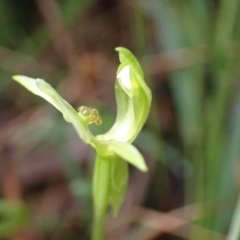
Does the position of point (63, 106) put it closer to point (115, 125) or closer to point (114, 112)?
point (115, 125)

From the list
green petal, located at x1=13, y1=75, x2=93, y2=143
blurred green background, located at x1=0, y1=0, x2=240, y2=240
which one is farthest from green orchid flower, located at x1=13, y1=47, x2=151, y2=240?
A: blurred green background, located at x1=0, y1=0, x2=240, y2=240

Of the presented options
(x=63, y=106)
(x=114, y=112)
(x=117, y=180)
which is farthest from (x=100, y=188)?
(x=114, y=112)

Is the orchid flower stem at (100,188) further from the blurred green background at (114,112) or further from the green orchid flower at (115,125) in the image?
the blurred green background at (114,112)

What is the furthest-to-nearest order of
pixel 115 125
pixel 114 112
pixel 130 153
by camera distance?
pixel 114 112
pixel 115 125
pixel 130 153

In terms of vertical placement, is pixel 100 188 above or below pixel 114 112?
below

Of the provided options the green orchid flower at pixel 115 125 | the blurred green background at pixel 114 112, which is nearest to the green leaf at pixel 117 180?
the green orchid flower at pixel 115 125

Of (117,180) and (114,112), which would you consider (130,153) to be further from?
(114,112)

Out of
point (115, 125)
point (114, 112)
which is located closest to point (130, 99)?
point (115, 125)

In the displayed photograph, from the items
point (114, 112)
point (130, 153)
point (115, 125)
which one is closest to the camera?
point (130, 153)

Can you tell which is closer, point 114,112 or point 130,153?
point 130,153

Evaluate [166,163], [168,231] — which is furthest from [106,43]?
[168,231]
